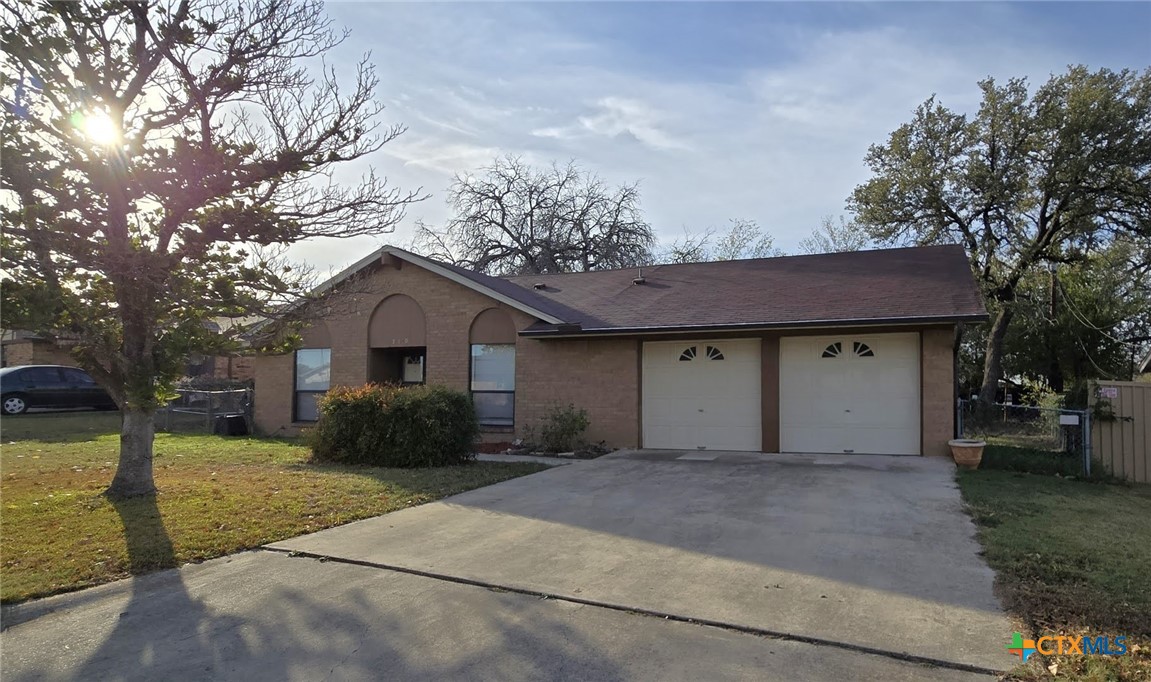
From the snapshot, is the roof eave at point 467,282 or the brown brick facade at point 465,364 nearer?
the brown brick facade at point 465,364

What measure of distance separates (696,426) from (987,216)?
18.3 metres

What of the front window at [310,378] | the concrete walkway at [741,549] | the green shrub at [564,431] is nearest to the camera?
the concrete walkway at [741,549]

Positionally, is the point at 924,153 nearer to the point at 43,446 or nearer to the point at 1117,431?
the point at 1117,431

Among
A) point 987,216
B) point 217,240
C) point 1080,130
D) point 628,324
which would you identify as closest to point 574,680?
point 217,240

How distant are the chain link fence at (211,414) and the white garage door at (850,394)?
14.0m

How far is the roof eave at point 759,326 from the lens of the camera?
475 inches

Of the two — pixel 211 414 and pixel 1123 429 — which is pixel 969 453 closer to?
pixel 1123 429

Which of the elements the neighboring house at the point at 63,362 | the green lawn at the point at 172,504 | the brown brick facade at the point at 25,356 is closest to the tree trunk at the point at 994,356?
the green lawn at the point at 172,504

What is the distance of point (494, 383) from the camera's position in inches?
653

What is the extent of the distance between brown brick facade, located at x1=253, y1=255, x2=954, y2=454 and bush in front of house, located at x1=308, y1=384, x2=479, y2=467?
6.56 ft

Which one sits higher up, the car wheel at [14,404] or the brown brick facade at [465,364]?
the brown brick facade at [465,364]

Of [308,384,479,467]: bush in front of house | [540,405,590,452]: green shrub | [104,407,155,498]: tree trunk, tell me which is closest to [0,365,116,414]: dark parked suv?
[308,384,479,467]: bush in front of house

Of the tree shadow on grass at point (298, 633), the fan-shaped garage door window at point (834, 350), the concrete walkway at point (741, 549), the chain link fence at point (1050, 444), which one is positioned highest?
the fan-shaped garage door window at point (834, 350)

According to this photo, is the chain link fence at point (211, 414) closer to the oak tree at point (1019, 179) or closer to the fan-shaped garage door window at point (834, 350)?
the fan-shaped garage door window at point (834, 350)
